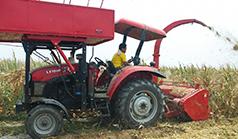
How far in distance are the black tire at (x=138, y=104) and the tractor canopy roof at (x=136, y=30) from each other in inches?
40.0

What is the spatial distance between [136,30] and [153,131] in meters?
2.17

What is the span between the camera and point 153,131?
7.73 meters

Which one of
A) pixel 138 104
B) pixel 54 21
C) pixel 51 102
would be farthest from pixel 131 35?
pixel 51 102

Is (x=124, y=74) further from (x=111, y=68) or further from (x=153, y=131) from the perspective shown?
(x=153, y=131)

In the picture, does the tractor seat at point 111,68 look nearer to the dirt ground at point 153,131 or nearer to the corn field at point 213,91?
the dirt ground at point 153,131

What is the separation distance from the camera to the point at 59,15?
7.36 meters

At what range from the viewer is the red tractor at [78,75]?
7.21m

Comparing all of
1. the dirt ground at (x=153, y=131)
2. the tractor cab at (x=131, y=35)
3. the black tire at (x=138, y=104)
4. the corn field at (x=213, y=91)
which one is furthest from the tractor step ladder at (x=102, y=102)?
the corn field at (x=213, y=91)

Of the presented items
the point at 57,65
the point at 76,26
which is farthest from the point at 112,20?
the point at 57,65

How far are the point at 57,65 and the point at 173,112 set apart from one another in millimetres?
2793

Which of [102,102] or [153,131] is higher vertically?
[102,102]

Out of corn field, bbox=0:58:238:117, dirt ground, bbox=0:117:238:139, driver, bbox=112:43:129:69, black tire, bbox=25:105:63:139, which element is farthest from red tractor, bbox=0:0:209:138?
corn field, bbox=0:58:238:117

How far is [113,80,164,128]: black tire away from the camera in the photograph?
7918mm

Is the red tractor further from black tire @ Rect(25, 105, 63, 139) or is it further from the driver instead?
the driver
